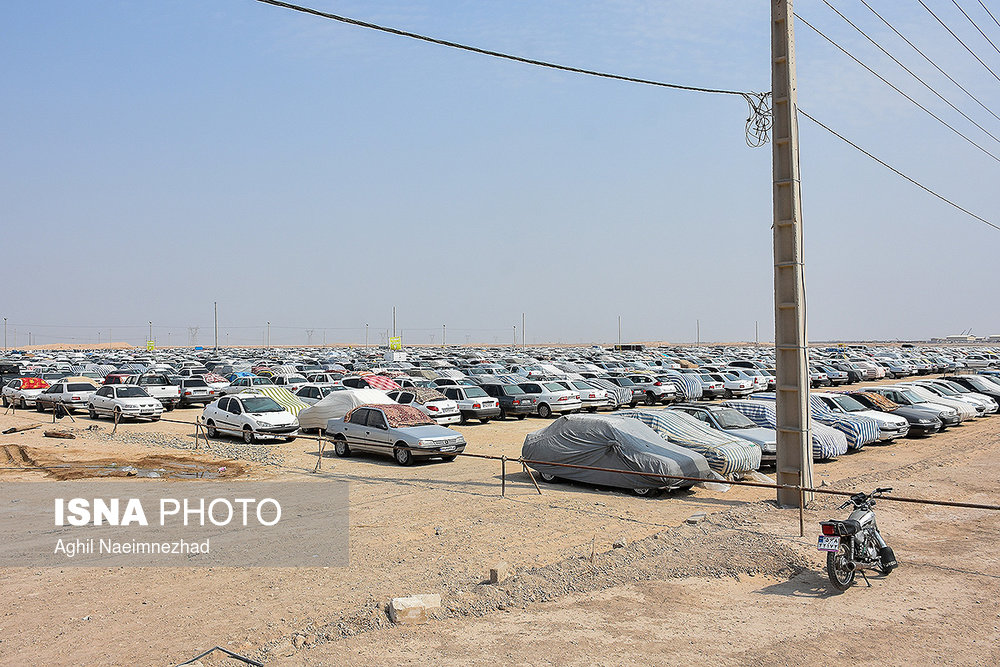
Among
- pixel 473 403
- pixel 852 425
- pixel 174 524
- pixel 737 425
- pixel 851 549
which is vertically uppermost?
pixel 737 425

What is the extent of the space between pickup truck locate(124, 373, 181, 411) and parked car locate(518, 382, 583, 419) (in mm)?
16294

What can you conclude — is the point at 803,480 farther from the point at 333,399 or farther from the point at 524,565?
the point at 333,399

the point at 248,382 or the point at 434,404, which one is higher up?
the point at 248,382

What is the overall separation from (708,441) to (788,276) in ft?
13.1

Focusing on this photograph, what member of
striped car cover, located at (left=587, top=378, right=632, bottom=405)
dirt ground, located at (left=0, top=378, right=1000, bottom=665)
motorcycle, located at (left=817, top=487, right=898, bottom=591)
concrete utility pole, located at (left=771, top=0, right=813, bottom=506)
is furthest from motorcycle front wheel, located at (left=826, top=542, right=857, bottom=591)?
striped car cover, located at (left=587, top=378, right=632, bottom=405)

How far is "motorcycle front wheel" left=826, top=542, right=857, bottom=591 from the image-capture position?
8836 mm

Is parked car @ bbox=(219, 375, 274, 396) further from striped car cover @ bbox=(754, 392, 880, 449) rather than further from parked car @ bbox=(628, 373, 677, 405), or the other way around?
striped car cover @ bbox=(754, 392, 880, 449)

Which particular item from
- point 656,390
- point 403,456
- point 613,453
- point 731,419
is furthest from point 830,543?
point 656,390

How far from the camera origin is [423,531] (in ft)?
39.8

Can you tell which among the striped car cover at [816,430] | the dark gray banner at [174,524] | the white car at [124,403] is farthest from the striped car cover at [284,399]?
the striped car cover at [816,430]

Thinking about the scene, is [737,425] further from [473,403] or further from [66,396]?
[66,396]

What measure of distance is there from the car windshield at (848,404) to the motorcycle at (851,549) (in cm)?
1692

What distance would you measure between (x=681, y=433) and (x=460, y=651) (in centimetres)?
1064

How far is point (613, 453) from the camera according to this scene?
15.5 m
